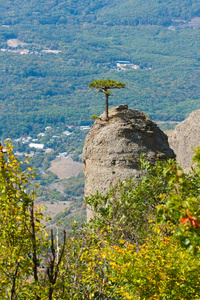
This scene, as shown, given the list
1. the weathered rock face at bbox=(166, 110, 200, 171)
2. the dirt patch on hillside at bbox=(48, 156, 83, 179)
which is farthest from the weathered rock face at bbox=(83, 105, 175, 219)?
the dirt patch on hillside at bbox=(48, 156, 83, 179)

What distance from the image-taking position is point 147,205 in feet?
49.5

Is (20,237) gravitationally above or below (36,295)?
above

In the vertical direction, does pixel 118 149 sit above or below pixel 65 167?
above

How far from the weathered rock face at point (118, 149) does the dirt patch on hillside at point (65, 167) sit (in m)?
140

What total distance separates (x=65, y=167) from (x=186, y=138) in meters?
141

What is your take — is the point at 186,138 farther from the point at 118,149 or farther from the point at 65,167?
the point at 65,167

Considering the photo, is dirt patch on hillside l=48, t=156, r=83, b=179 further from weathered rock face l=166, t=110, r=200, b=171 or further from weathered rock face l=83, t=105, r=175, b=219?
weathered rock face l=83, t=105, r=175, b=219

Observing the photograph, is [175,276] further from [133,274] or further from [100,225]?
[100,225]

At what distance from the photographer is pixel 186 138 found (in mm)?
34812

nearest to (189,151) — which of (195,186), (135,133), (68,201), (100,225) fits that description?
(135,133)

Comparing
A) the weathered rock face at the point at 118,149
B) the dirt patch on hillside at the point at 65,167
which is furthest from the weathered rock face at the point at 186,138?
the dirt patch on hillside at the point at 65,167

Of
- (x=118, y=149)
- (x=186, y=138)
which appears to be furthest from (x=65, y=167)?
(x=118, y=149)

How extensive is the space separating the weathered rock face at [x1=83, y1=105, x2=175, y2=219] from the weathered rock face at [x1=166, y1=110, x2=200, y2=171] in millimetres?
9700

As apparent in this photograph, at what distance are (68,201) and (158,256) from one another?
12724cm
